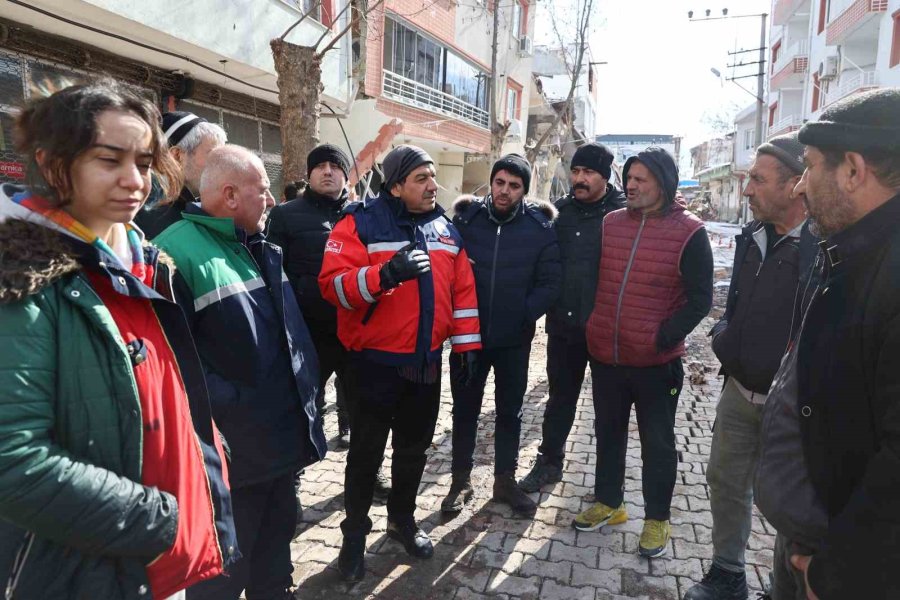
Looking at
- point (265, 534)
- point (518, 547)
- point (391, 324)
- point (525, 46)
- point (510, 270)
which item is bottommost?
point (518, 547)

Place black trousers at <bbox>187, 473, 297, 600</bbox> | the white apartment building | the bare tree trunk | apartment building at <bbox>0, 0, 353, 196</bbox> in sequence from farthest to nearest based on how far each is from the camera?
the white apartment building, apartment building at <bbox>0, 0, 353, 196</bbox>, the bare tree trunk, black trousers at <bbox>187, 473, 297, 600</bbox>

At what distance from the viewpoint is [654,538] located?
327 centimetres

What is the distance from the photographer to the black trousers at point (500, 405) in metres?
3.73

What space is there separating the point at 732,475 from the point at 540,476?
152 cm

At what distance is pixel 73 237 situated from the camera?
4.27ft

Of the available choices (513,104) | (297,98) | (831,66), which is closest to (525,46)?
(513,104)

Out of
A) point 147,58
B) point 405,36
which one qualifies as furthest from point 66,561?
point 405,36

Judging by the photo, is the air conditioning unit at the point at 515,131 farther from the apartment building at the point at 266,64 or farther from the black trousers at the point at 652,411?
the black trousers at the point at 652,411

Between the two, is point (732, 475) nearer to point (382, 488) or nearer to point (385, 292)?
point (385, 292)

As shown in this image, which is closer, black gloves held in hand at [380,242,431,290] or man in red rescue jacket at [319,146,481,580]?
black gloves held in hand at [380,242,431,290]

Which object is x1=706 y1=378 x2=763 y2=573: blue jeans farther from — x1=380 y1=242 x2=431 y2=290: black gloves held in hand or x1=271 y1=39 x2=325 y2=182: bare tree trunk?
x1=271 y1=39 x2=325 y2=182: bare tree trunk

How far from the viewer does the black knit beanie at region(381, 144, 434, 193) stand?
299cm

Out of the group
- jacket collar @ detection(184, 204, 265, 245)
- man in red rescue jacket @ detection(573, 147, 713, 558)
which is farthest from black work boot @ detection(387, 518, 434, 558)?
jacket collar @ detection(184, 204, 265, 245)

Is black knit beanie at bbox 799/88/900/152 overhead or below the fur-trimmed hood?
overhead
